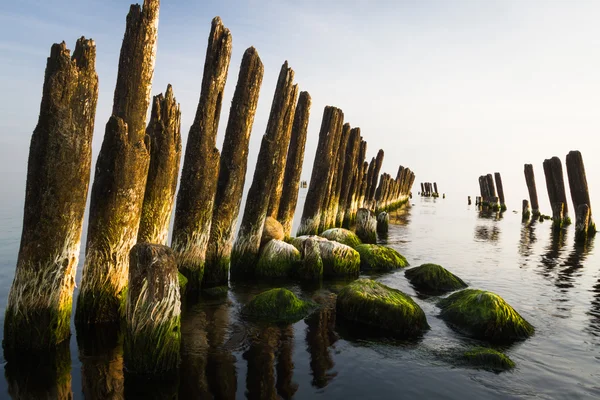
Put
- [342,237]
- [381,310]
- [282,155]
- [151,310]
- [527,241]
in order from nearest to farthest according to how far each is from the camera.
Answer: [151,310]
[381,310]
[282,155]
[342,237]
[527,241]

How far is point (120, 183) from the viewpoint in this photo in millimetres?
6027

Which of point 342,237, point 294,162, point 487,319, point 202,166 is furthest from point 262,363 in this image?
point 342,237

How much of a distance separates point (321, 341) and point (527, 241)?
1633 cm

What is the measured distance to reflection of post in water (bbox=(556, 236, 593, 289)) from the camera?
11.3 metres

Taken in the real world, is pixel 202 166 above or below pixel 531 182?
below

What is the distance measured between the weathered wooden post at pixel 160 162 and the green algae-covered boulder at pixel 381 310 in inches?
125

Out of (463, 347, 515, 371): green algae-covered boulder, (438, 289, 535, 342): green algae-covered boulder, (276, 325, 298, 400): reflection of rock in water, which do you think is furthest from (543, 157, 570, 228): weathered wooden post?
(276, 325, 298, 400): reflection of rock in water

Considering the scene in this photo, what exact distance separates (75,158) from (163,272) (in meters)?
1.74

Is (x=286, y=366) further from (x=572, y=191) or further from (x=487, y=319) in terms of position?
(x=572, y=191)

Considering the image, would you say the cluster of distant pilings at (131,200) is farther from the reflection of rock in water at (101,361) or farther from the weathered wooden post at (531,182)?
the weathered wooden post at (531,182)

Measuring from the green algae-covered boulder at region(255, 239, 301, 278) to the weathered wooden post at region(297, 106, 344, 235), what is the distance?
14.3 feet

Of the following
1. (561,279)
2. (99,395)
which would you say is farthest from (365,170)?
(99,395)

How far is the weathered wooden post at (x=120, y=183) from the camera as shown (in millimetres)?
6000

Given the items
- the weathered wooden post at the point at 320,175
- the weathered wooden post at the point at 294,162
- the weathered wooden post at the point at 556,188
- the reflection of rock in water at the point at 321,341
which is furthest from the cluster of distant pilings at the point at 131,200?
the weathered wooden post at the point at 556,188
